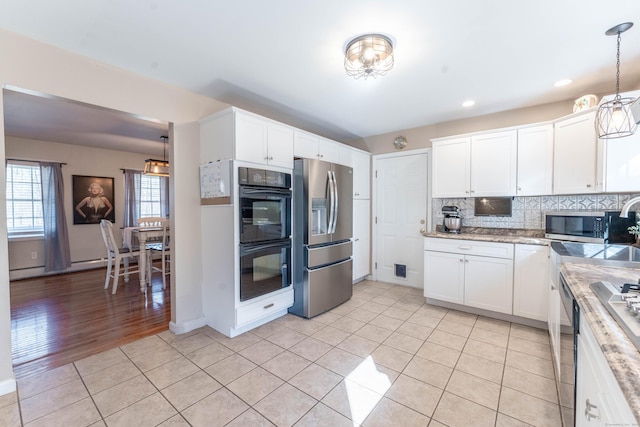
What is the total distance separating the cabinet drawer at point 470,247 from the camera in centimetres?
279

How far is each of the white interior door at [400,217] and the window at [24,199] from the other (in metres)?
6.01

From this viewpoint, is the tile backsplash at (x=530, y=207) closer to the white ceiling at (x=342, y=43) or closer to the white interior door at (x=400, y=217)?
the white interior door at (x=400, y=217)

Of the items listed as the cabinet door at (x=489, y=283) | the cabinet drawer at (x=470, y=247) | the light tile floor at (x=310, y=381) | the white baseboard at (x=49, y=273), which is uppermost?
the cabinet drawer at (x=470, y=247)

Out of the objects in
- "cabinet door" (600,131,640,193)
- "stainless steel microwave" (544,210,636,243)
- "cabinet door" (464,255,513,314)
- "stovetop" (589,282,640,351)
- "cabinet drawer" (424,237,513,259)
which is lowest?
"cabinet door" (464,255,513,314)

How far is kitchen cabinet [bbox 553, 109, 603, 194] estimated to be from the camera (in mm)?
2453

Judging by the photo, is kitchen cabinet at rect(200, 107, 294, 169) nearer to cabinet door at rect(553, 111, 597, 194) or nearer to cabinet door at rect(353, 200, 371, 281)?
cabinet door at rect(353, 200, 371, 281)

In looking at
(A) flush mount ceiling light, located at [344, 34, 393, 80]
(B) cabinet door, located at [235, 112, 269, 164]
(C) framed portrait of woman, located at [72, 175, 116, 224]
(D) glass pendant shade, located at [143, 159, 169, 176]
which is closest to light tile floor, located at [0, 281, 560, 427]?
(B) cabinet door, located at [235, 112, 269, 164]

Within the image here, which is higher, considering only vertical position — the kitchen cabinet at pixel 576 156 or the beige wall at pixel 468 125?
the beige wall at pixel 468 125

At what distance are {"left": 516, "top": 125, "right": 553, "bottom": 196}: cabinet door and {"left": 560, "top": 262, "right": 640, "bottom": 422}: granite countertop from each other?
1549mm

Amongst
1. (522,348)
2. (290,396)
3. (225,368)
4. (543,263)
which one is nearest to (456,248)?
(543,263)

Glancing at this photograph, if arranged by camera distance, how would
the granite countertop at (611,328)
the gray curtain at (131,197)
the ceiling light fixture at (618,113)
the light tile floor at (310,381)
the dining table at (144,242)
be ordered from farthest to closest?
1. the gray curtain at (131,197)
2. the dining table at (144,242)
3. the ceiling light fixture at (618,113)
4. the light tile floor at (310,381)
5. the granite countertop at (611,328)

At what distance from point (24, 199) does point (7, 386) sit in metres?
4.44

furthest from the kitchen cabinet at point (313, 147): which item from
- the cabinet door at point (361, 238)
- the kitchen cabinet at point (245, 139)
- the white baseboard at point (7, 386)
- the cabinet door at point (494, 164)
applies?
the white baseboard at point (7, 386)

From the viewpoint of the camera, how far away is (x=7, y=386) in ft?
5.84
